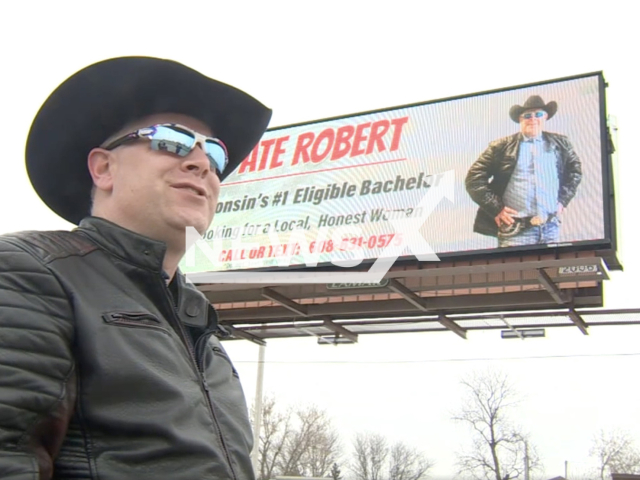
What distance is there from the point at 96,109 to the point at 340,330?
14.5 m

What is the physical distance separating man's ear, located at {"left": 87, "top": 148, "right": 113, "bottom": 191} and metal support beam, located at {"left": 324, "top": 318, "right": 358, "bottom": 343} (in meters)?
13.9

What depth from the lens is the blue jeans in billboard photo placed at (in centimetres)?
1241

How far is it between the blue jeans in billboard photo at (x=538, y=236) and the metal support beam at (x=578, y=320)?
2.07 metres

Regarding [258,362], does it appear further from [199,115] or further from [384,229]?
[199,115]

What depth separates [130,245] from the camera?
1.90 m

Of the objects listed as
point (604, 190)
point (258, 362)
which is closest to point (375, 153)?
point (604, 190)

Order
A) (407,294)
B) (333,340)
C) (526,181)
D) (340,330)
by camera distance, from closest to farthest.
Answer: (526,181) → (407,294) → (340,330) → (333,340)

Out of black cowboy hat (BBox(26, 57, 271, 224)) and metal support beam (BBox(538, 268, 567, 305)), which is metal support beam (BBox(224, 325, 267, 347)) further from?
black cowboy hat (BBox(26, 57, 271, 224))

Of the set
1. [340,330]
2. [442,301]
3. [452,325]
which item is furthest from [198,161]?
[340,330]

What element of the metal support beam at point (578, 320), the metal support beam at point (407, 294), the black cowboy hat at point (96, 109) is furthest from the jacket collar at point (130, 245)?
the metal support beam at point (578, 320)

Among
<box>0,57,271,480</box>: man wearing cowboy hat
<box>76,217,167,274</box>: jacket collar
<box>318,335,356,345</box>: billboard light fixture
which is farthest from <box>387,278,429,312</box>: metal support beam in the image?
<box>76,217,167,274</box>: jacket collar

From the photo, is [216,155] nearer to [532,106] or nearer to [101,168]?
[101,168]

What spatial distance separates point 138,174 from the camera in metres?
2.12

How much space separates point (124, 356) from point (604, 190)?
39.2 feet
